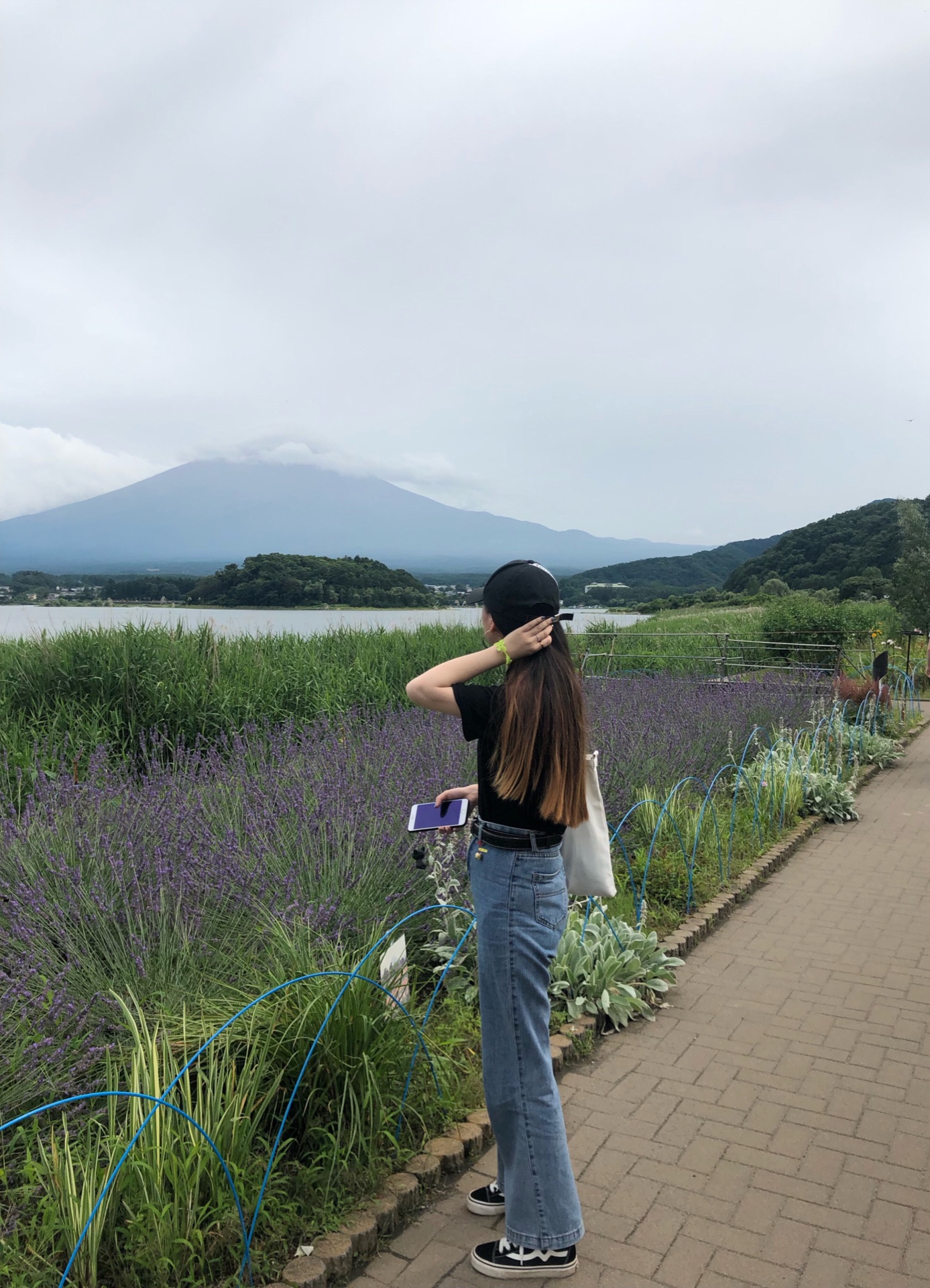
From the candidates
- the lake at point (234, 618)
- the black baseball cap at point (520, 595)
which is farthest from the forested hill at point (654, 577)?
the black baseball cap at point (520, 595)

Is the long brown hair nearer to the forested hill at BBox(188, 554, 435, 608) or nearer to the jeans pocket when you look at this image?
the jeans pocket

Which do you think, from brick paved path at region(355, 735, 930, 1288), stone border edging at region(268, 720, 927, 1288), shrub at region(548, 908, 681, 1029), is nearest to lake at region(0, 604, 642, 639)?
shrub at region(548, 908, 681, 1029)

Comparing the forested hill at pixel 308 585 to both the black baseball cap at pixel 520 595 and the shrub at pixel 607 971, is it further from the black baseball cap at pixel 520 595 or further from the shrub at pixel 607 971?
the black baseball cap at pixel 520 595

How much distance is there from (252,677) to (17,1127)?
6.60 m

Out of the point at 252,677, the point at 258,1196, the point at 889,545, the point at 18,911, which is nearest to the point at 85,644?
the point at 252,677

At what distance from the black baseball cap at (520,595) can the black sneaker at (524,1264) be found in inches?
66.5

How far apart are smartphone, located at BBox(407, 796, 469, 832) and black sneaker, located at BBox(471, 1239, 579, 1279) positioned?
1.14 meters

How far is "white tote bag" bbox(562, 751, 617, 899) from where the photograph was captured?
2.77 metres

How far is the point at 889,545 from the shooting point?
1151 inches

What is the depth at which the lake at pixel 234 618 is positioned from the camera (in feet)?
29.7

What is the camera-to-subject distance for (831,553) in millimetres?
31312

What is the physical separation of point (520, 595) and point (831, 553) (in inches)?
1233

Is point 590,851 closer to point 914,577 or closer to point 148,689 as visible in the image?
point 148,689

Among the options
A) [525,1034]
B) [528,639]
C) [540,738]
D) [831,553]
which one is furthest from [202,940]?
[831,553]
